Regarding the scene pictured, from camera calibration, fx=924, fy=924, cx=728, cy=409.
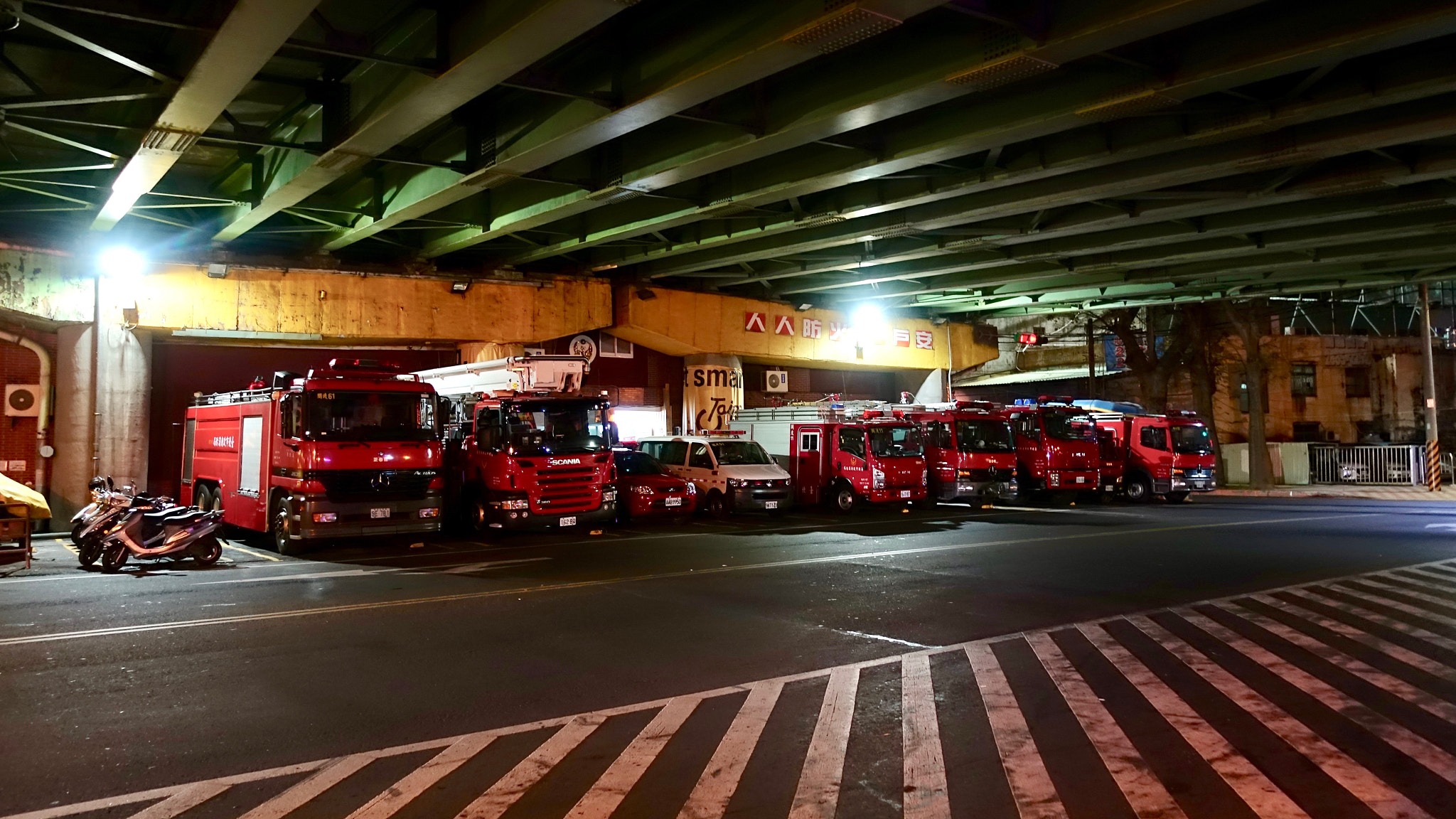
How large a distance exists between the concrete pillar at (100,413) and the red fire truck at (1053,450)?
838 inches

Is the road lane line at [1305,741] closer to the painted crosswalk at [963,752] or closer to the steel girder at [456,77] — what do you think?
the painted crosswalk at [963,752]

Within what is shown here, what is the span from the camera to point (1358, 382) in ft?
138

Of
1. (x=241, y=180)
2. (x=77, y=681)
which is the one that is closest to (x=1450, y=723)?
(x=77, y=681)

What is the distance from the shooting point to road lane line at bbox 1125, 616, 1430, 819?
4766mm

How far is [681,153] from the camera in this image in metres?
15.0

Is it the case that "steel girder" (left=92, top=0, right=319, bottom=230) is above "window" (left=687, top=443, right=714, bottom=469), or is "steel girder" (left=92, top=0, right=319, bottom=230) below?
above

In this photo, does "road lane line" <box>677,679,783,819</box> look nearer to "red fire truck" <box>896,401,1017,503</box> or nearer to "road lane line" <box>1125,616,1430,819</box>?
"road lane line" <box>1125,616,1430,819</box>

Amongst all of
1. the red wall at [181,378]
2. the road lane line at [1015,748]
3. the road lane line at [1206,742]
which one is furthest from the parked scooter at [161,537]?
the road lane line at [1206,742]

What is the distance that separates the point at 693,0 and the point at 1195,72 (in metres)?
6.25

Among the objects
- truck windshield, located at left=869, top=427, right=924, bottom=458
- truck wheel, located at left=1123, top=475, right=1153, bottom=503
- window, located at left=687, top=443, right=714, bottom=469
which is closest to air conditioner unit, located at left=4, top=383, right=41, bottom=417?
window, located at left=687, top=443, right=714, bottom=469

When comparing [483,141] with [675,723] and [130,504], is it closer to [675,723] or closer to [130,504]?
[130,504]

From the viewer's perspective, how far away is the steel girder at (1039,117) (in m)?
10.3

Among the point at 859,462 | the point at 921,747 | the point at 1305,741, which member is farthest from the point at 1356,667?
the point at 859,462

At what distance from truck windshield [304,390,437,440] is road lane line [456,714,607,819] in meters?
10.4
